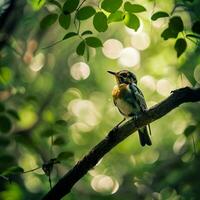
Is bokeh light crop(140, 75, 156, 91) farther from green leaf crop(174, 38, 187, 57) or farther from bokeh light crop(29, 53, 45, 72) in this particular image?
green leaf crop(174, 38, 187, 57)

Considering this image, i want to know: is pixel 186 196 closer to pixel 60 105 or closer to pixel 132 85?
pixel 132 85

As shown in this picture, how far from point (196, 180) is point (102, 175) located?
321 centimetres

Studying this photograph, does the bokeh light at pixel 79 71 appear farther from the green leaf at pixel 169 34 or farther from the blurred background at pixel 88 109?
the green leaf at pixel 169 34

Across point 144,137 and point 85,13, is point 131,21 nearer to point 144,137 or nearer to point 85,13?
point 85,13

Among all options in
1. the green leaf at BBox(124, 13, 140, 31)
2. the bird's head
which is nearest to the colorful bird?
the bird's head

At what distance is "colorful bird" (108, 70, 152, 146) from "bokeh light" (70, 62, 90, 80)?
12.7 feet

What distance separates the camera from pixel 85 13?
285 centimetres

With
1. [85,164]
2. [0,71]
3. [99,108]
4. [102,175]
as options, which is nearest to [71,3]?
[85,164]

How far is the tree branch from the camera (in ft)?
9.41

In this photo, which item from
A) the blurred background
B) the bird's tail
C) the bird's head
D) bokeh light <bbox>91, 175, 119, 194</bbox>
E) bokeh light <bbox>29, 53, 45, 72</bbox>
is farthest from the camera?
bokeh light <bbox>29, 53, 45, 72</bbox>

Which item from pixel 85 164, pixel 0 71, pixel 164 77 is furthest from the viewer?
pixel 164 77

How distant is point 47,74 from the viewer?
343 inches

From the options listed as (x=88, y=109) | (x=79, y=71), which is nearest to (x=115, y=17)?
(x=79, y=71)

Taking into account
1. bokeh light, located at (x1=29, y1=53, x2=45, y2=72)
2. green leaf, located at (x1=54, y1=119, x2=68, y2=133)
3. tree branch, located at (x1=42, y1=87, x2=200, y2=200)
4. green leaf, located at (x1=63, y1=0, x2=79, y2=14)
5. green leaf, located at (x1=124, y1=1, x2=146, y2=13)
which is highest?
green leaf, located at (x1=63, y1=0, x2=79, y2=14)
